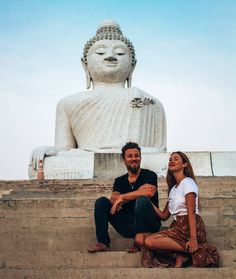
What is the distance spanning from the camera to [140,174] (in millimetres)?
5105

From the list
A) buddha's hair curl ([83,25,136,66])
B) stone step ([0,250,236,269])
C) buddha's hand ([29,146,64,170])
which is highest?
buddha's hair curl ([83,25,136,66])

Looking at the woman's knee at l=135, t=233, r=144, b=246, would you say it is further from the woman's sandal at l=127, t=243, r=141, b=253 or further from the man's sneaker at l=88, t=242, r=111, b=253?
the man's sneaker at l=88, t=242, r=111, b=253

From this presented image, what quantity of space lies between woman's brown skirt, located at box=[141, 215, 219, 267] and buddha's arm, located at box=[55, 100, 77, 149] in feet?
22.4

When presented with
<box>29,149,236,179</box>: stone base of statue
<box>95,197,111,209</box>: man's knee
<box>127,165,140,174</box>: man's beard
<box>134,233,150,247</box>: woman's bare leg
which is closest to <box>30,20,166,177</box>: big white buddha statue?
<box>29,149,236,179</box>: stone base of statue

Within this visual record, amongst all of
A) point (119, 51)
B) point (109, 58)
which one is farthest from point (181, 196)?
point (119, 51)

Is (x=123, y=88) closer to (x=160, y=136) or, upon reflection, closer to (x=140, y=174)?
(x=160, y=136)

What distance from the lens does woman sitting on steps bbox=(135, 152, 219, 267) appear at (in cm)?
443

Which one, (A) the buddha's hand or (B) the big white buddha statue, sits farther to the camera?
(B) the big white buddha statue

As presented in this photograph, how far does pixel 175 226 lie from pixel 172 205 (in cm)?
23

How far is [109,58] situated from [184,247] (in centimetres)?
763

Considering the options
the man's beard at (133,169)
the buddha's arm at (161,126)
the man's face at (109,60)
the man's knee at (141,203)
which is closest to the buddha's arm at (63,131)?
the man's face at (109,60)

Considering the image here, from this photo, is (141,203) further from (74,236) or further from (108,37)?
(108,37)

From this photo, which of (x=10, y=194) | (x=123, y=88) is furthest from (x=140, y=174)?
(x=123, y=88)

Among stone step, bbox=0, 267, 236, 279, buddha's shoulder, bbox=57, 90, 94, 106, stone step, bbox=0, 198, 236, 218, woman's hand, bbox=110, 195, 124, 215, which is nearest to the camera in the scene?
stone step, bbox=0, 267, 236, 279
